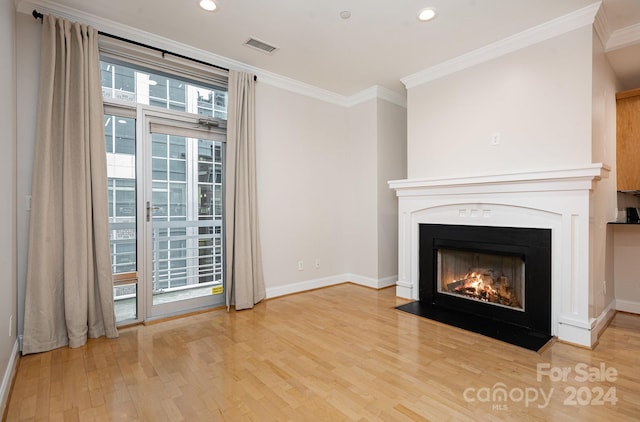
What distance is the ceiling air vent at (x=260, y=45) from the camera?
3.27m

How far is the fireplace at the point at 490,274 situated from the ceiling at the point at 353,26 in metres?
1.87

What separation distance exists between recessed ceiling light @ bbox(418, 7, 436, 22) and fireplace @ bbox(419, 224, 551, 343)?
6.69 feet

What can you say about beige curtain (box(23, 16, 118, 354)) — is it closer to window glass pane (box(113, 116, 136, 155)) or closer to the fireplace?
window glass pane (box(113, 116, 136, 155))

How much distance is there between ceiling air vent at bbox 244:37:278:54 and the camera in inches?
129

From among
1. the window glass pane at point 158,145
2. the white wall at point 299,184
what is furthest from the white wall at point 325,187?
the window glass pane at point 158,145

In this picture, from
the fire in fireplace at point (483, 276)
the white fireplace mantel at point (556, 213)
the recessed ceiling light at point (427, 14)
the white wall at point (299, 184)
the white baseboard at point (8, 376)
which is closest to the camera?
the white baseboard at point (8, 376)

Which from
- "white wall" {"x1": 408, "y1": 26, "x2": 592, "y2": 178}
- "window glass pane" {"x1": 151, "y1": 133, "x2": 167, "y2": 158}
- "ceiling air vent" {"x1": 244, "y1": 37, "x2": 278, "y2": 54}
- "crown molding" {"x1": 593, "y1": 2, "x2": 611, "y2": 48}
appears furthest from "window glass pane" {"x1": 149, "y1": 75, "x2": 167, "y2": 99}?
"crown molding" {"x1": 593, "y1": 2, "x2": 611, "y2": 48}

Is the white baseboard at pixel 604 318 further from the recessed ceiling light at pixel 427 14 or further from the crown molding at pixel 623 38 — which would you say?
the recessed ceiling light at pixel 427 14

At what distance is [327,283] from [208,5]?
3.55 meters

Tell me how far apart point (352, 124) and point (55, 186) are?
3661mm

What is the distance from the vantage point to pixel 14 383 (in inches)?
82.8

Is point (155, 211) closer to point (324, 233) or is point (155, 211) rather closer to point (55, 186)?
point (55, 186)

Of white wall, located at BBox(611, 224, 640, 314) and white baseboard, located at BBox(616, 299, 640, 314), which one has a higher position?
white wall, located at BBox(611, 224, 640, 314)

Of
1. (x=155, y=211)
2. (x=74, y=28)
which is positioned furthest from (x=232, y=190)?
(x=74, y=28)
